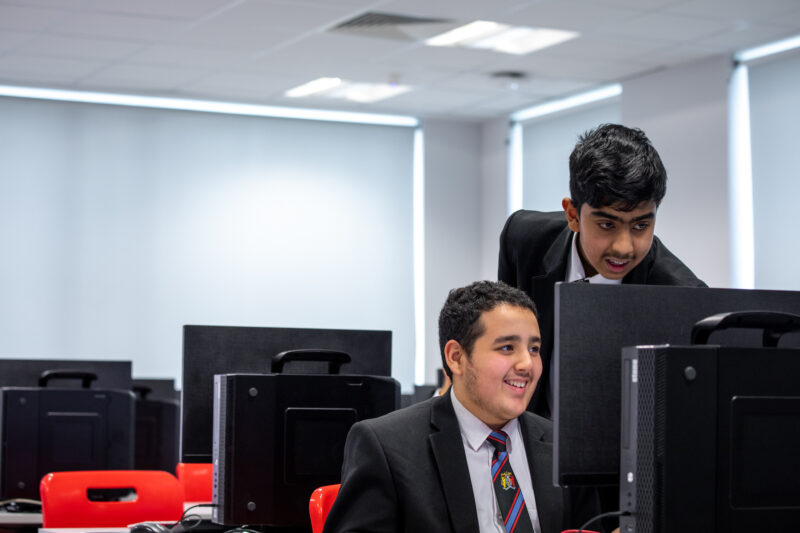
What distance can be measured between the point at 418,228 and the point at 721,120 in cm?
291

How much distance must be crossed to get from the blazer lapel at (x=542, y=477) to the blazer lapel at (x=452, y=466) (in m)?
0.12

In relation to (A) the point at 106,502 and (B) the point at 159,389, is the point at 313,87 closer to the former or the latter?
(B) the point at 159,389

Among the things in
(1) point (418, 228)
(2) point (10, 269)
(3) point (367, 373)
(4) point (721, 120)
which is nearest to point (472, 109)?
(1) point (418, 228)

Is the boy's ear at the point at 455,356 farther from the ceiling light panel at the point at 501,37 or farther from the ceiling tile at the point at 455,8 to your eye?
the ceiling light panel at the point at 501,37

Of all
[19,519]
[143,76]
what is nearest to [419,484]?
[19,519]

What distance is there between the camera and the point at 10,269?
26.0 ft

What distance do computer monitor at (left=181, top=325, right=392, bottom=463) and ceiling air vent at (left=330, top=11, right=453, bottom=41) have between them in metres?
3.87

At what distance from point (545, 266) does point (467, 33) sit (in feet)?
15.4

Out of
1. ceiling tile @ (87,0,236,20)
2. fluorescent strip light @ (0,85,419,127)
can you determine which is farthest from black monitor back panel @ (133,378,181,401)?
fluorescent strip light @ (0,85,419,127)

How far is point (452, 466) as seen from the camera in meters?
1.80

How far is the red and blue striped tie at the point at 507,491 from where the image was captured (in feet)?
5.87

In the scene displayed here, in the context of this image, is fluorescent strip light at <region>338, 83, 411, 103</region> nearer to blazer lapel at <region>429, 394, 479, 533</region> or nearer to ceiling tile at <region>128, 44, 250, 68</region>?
ceiling tile at <region>128, 44, 250, 68</region>

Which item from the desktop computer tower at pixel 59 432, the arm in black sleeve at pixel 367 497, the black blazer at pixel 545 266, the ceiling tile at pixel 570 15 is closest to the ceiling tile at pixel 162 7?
the ceiling tile at pixel 570 15

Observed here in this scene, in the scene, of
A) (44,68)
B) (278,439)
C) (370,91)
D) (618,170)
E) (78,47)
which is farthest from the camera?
(370,91)
